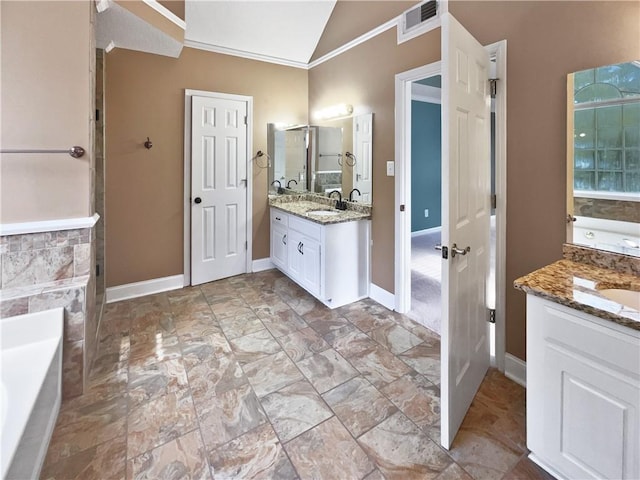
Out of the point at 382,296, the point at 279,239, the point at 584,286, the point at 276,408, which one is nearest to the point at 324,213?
the point at 279,239

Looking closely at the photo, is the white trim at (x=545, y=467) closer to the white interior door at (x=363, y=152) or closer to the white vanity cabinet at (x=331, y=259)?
the white vanity cabinet at (x=331, y=259)

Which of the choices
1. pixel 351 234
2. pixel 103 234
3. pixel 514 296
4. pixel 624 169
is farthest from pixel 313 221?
pixel 624 169

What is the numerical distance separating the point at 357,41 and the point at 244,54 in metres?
1.34

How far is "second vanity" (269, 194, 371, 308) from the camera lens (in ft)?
10.2

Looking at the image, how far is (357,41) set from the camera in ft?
10.8

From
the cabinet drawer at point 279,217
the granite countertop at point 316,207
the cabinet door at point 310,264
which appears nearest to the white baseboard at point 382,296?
the cabinet door at point 310,264

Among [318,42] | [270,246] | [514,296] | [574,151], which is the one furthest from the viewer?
[270,246]

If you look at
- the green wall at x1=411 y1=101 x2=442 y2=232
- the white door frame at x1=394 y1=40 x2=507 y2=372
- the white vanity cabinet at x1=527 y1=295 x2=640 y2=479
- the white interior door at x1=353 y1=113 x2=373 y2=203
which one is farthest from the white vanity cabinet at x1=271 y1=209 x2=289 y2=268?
the green wall at x1=411 y1=101 x2=442 y2=232

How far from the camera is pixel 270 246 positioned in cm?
427

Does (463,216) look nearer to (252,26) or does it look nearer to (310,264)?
(310,264)

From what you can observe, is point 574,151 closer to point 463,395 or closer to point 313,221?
point 463,395

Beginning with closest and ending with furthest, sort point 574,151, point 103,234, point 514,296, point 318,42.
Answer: point 574,151 < point 514,296 < point 103,234 < point 318,42

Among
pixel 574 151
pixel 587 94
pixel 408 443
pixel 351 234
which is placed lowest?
pixel 408 443

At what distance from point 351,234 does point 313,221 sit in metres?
0.39
